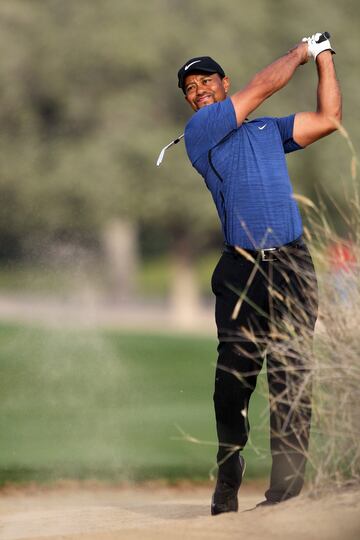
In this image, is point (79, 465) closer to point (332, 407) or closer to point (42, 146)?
point (332, 407)

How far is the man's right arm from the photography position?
6.05 meters

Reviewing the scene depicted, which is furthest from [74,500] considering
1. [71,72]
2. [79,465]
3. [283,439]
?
[71,72]

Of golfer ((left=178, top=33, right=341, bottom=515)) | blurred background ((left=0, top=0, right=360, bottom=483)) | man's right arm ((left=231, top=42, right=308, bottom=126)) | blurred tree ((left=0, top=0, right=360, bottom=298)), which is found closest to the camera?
man's right arm ((left=231, top=42, right=308, bottom=126))

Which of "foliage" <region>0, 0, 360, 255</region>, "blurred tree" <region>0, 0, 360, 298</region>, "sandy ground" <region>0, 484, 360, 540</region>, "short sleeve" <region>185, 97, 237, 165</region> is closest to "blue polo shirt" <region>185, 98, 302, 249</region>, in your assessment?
"short sleeve" <region>185, 97, 237, 165</region>

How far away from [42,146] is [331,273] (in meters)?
25.7

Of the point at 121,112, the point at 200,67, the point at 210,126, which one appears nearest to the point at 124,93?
the point at 121,112

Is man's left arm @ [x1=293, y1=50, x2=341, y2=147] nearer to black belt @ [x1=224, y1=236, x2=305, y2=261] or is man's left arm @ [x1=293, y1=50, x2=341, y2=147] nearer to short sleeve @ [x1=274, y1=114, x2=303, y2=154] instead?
short sleeve @ [x1=274, y1=114, x2=303, y2=154]

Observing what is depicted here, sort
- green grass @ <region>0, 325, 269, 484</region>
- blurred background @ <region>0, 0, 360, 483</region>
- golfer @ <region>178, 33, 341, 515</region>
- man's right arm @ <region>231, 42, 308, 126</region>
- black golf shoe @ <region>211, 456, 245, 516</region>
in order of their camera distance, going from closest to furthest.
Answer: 1. man's right arm @ <region>231, 42, 308, 126</region>
2. golfer @ <region>178, 33, 341, 515</region>
3. black golf shoe @ <region>211, 456, 245, 516</region>
4. green grass @ <region>0, 325, 269, 484</region>
5. blurred background @ <region>0, 0, 360, 483</region>

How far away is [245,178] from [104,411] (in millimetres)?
6935

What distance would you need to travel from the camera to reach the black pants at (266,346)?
20.1ft

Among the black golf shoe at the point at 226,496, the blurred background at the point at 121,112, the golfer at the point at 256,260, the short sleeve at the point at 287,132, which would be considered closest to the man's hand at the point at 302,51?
the golfer at the point at 256,260

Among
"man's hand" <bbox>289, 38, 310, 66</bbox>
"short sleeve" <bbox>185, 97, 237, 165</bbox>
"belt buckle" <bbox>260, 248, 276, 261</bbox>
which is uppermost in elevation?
"man's hand" <bbox>289, 38, 310, 66</bbox>

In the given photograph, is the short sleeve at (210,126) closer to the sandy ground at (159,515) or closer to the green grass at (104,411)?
the green grass at (104,411)

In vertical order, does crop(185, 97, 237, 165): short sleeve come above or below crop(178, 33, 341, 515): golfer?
above
